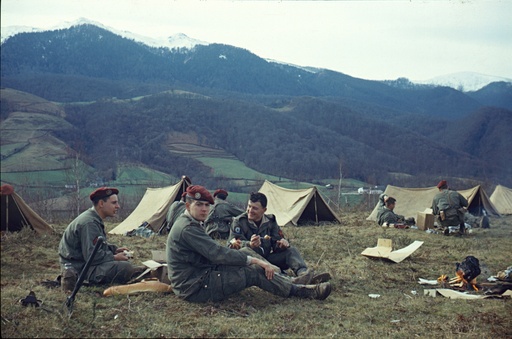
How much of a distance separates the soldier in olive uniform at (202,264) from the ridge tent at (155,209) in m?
7.30

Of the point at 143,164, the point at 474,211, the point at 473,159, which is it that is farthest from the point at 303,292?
the point at 473,159

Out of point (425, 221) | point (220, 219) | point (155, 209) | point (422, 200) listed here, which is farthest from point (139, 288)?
point (422, 200)

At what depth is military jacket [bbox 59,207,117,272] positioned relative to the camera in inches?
226

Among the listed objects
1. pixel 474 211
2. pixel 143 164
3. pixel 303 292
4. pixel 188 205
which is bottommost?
pixel 143 164

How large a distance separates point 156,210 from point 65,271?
300 inches

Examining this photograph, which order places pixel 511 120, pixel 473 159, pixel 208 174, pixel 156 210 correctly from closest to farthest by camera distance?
pixel 156 210 < pixel 208 174 < pixel 511 120 < pixel 473 159

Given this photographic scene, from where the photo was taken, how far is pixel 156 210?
13.3 metres

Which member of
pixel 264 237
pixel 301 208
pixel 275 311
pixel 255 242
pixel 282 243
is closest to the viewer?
pixel 275 311

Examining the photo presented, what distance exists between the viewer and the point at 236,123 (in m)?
77.2

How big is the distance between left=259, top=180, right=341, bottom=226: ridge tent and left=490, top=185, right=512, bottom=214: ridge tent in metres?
7.46

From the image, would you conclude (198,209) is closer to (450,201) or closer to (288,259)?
(288,259)

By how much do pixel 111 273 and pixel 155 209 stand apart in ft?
24.5

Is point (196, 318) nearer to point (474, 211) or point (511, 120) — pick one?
point (474, 211)

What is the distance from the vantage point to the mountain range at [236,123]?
191 ft
